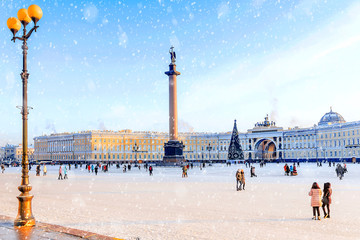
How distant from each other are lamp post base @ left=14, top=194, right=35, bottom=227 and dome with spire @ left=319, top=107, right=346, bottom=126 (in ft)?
370

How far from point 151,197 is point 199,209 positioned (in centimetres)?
403

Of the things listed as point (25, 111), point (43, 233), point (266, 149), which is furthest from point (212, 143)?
point (43, 233)

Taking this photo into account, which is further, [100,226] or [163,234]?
[100,226]

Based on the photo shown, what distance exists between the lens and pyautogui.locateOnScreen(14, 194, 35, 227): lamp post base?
8.70 meters

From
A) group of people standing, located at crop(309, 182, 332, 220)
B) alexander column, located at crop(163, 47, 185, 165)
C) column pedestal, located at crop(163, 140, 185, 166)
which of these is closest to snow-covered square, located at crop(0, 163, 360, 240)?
group of people standing, located at crop(309, 182, 332, 220)

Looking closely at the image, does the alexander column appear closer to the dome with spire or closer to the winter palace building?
the winter palace building

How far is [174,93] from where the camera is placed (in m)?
55.5

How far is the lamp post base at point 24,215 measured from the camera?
870 cm

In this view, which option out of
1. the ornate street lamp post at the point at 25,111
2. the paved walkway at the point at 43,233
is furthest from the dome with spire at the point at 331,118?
the paved walkway at the point at 43,233

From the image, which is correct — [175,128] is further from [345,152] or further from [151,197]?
[345,152]

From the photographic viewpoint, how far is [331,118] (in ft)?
377

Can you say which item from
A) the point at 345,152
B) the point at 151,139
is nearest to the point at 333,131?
the point at 345,152

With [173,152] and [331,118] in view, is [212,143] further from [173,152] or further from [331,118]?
[173,152]

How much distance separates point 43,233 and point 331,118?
11645cm
